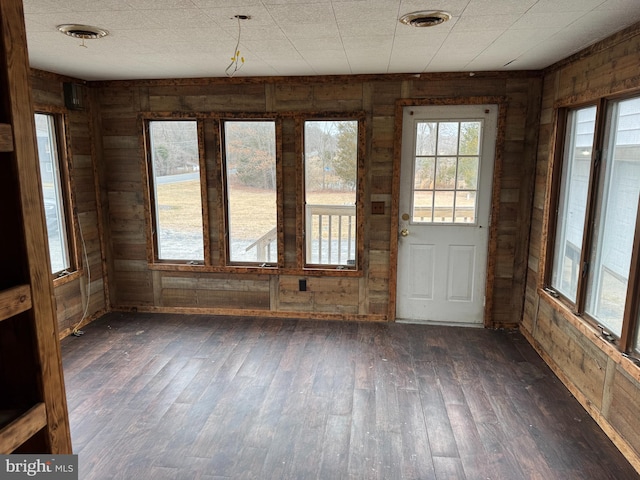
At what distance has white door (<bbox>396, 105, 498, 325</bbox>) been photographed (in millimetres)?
3877

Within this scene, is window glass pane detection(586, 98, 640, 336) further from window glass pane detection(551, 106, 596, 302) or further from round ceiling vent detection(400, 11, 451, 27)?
round ceiling vent detection(400, 11, 451, 27)

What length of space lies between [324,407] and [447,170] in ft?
7.91

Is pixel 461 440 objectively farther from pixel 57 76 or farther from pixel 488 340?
pixel 57 76

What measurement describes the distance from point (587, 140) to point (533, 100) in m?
0.94

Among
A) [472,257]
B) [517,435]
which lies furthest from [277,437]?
[472,257]

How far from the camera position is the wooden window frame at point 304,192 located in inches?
156

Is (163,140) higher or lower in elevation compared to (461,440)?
higher

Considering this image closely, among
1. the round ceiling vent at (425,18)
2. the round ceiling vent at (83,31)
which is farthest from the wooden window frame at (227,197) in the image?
the round ceiling vent at (425,18)

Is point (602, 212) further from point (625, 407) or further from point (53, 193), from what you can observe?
point (53, 193)

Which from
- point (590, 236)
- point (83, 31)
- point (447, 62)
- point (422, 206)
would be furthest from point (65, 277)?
point (590, 236)

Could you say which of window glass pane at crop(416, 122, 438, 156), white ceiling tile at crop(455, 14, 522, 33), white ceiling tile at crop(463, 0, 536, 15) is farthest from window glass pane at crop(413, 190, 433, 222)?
white ceiling tile at crop(463, 0, 536, 15)

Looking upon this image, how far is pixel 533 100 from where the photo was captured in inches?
147

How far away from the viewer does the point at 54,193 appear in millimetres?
3867

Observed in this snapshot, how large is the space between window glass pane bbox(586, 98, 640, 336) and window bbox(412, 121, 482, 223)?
4.19 ft
